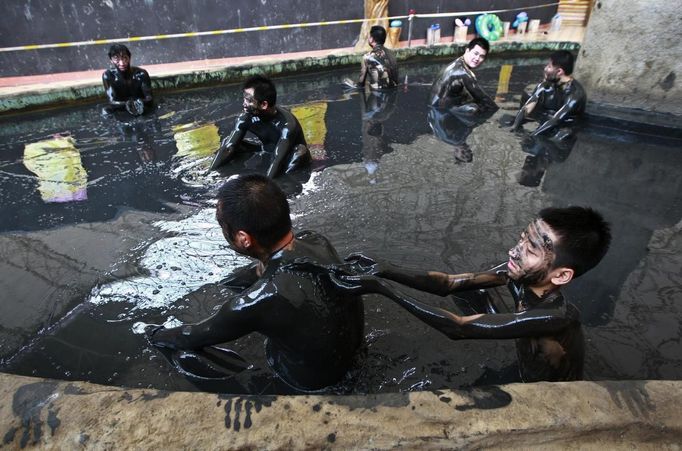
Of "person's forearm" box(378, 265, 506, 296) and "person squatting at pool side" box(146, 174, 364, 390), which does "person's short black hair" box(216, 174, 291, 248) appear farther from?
"person's forearm" box(378, 265, 506, 296)

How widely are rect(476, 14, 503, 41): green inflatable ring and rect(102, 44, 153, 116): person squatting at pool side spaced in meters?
10.1

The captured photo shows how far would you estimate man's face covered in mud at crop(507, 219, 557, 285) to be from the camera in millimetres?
1944

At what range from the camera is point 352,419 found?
1.58 meters

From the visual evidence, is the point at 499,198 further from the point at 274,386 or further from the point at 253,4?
the point at 253,4

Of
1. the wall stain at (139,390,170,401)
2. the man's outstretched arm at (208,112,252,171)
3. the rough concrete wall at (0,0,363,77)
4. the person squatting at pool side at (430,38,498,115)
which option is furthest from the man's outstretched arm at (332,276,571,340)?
the rough concrete wall at (0,0,363,77)

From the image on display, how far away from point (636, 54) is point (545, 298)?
5227 mm

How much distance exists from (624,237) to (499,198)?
1064 mm

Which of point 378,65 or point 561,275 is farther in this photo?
point 378,65

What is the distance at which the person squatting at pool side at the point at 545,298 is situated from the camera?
6.15 feet

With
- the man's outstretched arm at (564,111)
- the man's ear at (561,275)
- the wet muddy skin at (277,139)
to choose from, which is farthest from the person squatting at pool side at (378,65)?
the man's ear at (561,275)

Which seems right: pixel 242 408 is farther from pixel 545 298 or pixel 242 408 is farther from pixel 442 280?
pixel 545 298

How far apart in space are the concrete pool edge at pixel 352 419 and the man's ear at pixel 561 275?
0.48 metres

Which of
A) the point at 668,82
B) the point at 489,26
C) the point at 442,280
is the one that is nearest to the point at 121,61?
the point at 442,280

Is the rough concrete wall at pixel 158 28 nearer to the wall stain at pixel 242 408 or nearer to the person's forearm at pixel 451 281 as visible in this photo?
the person's forearm at pixel 451 281
